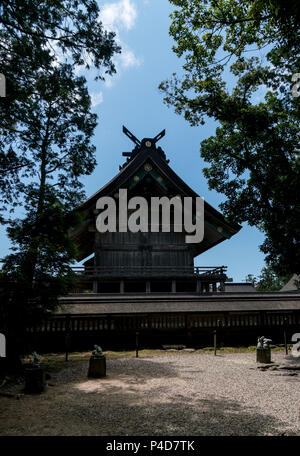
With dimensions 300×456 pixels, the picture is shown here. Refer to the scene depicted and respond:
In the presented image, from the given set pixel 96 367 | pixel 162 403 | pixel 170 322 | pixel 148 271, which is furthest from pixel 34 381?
pixel 148 271

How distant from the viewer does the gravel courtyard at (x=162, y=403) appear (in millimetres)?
3865

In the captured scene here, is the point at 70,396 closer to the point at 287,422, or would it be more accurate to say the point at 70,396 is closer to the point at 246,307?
the point at 287,422

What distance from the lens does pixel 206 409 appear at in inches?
183

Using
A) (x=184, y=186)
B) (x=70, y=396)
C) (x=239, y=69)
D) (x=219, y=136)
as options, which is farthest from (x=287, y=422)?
(x=184, y=186)

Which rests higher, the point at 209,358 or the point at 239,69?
the point at 239,69

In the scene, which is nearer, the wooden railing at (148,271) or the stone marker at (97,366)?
the stone marker at (97,366)

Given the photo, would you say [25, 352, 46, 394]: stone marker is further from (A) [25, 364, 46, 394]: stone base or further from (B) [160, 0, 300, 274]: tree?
(B) [160, 0, 300, 274]: tree

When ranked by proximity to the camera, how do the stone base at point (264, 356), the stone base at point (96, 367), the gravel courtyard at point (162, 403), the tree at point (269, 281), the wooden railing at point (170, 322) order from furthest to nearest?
1. the tree at point (269, 281)
2. the wooden railing at point (170, 322)
3. the stone base at point (264, 356)
4. the stone base at point (96, 367)
5. the gravel courtyard at point (162, 403)

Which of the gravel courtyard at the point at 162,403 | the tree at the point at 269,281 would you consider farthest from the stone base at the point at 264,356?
the tree at the point at 269,281

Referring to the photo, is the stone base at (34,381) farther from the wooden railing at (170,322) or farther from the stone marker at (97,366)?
the wooden railing at (170,322)

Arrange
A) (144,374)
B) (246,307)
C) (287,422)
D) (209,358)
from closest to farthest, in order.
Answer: (287,422) → (144,374) → (209,358) → (246,307)

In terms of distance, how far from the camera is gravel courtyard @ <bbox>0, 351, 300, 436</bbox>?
3.87 m

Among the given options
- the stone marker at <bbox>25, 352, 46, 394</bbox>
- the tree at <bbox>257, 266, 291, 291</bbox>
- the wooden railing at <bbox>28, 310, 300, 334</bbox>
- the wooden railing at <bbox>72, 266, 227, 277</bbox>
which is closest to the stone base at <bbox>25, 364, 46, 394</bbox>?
the stone marker at <bbox>25, 352, 46, 394</bbox>

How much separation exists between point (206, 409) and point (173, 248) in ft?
41.7
